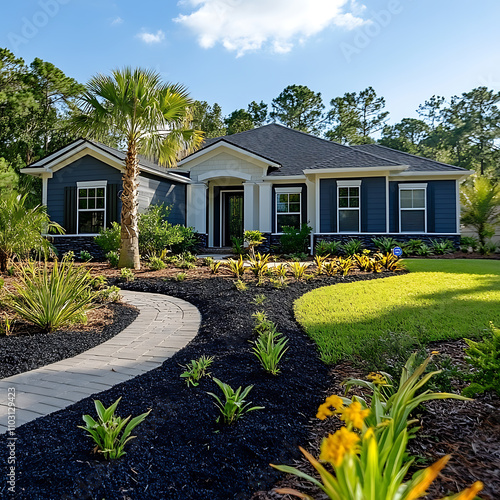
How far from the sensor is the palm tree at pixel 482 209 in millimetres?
14680

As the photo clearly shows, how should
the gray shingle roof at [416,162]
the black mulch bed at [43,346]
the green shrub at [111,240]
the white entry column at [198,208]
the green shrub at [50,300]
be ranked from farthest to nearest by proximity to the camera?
the white entry column at [198,208]
the gray shingle roof at [416,162]
the green shrub at [111,240]
the green shrub at [50,300]
the black mulch bed at [43,346]

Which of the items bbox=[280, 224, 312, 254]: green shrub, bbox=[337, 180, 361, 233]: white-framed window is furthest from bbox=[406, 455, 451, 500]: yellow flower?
bbox=[337, 180, 361, 233]: white-framed window

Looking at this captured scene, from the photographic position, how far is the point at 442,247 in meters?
13.0

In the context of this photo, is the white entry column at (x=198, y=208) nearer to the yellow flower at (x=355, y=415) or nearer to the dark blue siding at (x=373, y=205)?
the dark blue siding at (x=373, y=205)

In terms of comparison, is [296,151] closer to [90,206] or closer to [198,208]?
[198,208]

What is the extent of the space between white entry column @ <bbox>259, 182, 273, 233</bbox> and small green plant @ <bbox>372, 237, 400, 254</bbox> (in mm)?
3986

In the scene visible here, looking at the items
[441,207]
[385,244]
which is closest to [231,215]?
[385,244]

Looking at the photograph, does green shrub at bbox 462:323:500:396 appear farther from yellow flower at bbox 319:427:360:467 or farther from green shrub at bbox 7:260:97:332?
green shrub at bbox 7:260:97:332

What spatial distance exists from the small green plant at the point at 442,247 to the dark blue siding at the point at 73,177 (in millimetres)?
11412

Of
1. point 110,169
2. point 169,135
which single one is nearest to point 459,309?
point 169,135

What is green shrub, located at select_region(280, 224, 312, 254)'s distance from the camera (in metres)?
13.5

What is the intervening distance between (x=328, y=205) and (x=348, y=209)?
772 millimetres

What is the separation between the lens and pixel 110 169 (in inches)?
542

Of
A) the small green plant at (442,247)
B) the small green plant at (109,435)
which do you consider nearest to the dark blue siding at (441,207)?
the small green plant at (442,247)
